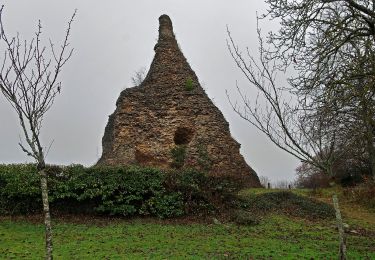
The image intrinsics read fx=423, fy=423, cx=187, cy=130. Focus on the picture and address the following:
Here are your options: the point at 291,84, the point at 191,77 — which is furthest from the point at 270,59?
the point at 191,77

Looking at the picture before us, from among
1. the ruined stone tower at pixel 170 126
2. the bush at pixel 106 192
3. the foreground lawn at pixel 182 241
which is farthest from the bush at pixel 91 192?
the ruined stone tower at pixel 170 126

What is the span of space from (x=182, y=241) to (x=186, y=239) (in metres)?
0.37

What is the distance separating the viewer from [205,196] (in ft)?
55.9

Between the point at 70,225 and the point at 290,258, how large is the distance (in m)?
8.15

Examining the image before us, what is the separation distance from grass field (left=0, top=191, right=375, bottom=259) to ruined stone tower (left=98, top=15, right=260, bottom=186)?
768 cm

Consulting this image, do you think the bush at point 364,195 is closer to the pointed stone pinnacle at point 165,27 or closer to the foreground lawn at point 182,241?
the foreground lawn at point 182,241

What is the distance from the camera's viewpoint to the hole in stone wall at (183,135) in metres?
25.1

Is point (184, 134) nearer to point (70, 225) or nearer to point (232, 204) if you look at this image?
point (232, 204)

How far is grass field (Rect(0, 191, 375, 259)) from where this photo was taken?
407 inches

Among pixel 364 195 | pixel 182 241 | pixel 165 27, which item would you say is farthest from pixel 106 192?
pixel 165 27

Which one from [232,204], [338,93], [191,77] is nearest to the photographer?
[338,93]

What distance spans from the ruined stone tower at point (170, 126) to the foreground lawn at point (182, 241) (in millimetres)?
8013

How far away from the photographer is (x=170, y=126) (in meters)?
24.6

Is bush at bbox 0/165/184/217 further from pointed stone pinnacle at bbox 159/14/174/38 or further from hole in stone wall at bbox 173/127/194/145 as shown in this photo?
pointed stone pinnacle at bbox 159/14/174/38
